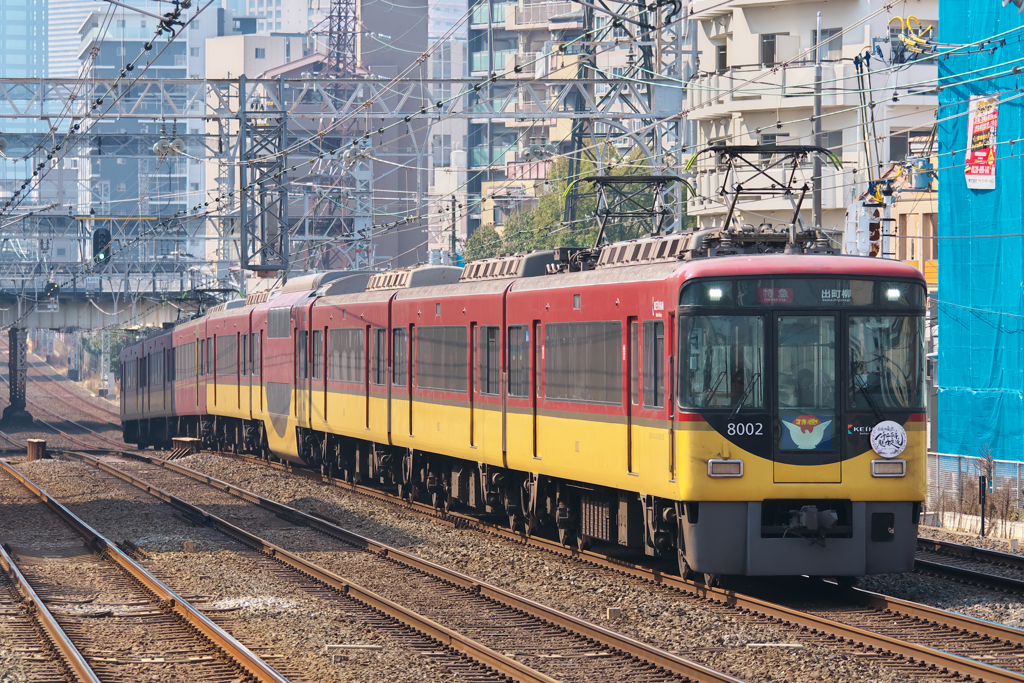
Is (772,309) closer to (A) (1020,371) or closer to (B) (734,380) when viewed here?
(B) (734,380)

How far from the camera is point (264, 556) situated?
16906 mm

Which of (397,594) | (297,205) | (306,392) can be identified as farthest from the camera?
(297,205)

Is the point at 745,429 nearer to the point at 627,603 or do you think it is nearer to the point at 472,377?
the point at 627,603

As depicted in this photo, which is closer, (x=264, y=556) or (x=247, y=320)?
(x=264, y=556)

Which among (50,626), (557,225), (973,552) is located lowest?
(973,552)

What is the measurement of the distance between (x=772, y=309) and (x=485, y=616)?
361 cm

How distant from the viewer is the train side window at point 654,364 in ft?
43.3

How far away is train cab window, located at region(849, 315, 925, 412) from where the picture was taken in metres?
13.0

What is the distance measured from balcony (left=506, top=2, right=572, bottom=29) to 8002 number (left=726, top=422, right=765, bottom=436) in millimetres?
100392

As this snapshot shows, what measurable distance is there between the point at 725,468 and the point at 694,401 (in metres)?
0.63

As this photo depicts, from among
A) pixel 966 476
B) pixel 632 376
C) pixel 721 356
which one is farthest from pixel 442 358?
pixel 966 476

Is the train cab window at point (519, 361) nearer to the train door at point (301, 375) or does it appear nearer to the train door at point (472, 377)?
the train door at point (472, 377)

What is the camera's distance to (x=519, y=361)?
55.7ft

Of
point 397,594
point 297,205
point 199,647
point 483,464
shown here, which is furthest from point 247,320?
point 297,205
